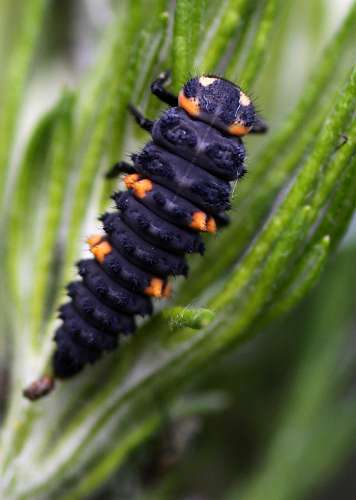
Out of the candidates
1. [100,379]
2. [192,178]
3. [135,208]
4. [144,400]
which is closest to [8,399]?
[100,379]

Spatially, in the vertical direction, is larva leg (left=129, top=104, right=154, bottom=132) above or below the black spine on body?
above

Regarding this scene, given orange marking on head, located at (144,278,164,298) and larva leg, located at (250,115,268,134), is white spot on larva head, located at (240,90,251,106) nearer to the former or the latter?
larva leg, located at (250,115,268,134)

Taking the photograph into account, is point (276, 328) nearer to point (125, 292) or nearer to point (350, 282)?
point (350, 282)

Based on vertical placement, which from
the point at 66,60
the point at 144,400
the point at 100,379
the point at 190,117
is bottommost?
the point at 144,400

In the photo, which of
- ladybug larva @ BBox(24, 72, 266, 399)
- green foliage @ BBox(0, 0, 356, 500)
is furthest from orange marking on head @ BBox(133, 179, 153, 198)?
green foliage @ BBox(0, 0, 356, 500)

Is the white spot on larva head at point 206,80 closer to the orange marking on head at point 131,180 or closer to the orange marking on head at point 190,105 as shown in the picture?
the orange marking on head at point 190,105

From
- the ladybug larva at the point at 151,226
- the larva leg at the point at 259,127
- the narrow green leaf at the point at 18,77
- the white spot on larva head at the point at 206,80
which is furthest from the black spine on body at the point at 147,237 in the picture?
the narrow green leaf at the point at 18,77
